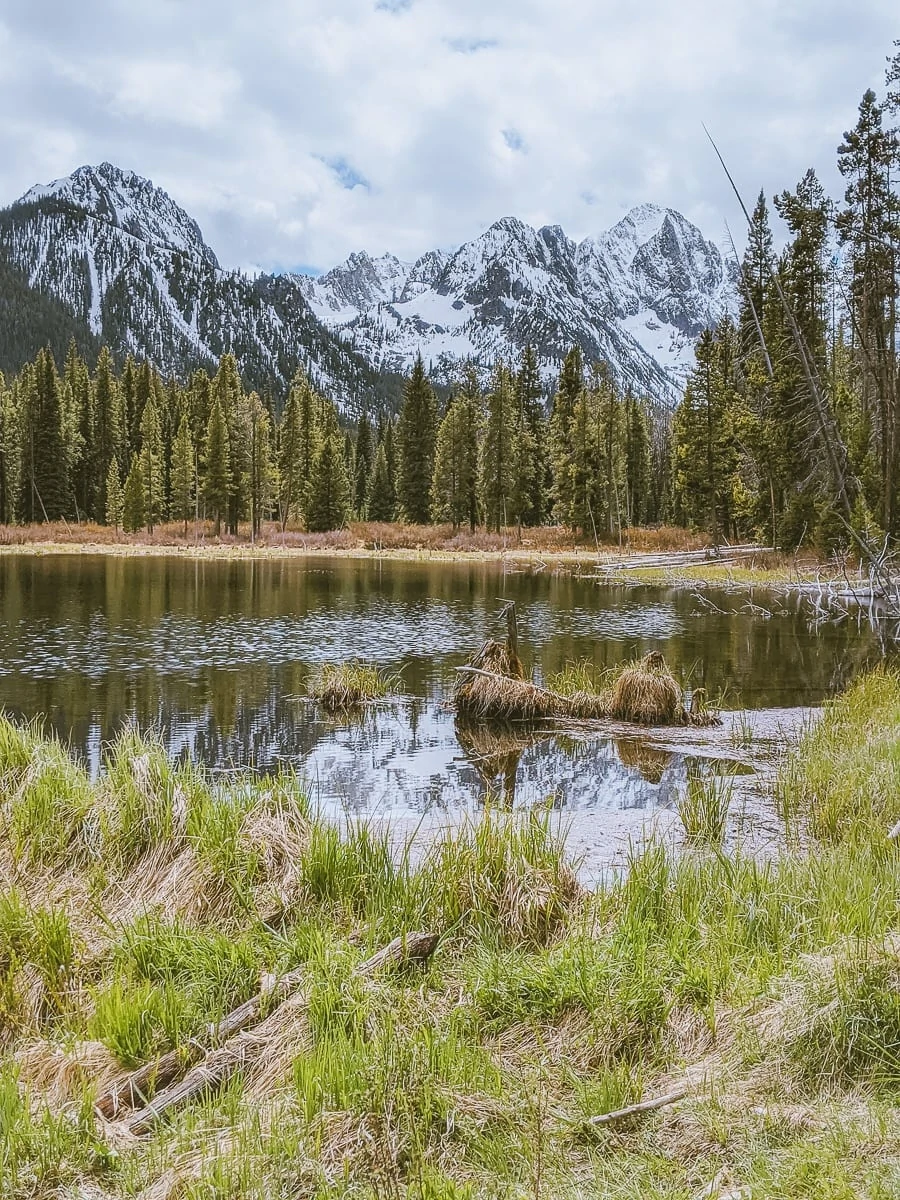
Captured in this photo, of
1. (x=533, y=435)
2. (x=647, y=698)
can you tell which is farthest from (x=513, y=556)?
(x=647, y=698)

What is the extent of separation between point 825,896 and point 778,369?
120 feet

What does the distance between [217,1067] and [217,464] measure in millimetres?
76843

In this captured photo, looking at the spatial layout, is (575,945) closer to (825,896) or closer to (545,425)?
(825,896)

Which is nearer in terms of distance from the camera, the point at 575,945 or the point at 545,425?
the point at 575,945

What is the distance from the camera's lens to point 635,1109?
3285mm

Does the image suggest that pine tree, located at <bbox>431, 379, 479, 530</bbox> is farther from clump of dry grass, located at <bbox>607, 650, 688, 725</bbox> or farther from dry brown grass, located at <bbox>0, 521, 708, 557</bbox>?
clump of dry grass, located at <bbox>607, 650, 688, 725</bbox>

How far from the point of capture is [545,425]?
76.4m

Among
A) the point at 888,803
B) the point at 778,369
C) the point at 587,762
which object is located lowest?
the point at 587,762

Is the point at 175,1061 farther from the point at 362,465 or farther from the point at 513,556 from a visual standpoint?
the point at 362,465

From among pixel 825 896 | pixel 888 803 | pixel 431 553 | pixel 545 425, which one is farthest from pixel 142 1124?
pixel 545 425

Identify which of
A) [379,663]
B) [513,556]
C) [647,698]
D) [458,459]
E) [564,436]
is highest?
[564,436]

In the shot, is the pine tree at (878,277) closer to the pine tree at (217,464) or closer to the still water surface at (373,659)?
the still water surface at (373,659)

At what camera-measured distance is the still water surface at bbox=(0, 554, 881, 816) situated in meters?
11.2

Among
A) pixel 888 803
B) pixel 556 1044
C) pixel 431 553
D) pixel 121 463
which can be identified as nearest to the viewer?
pixel 556 1044
